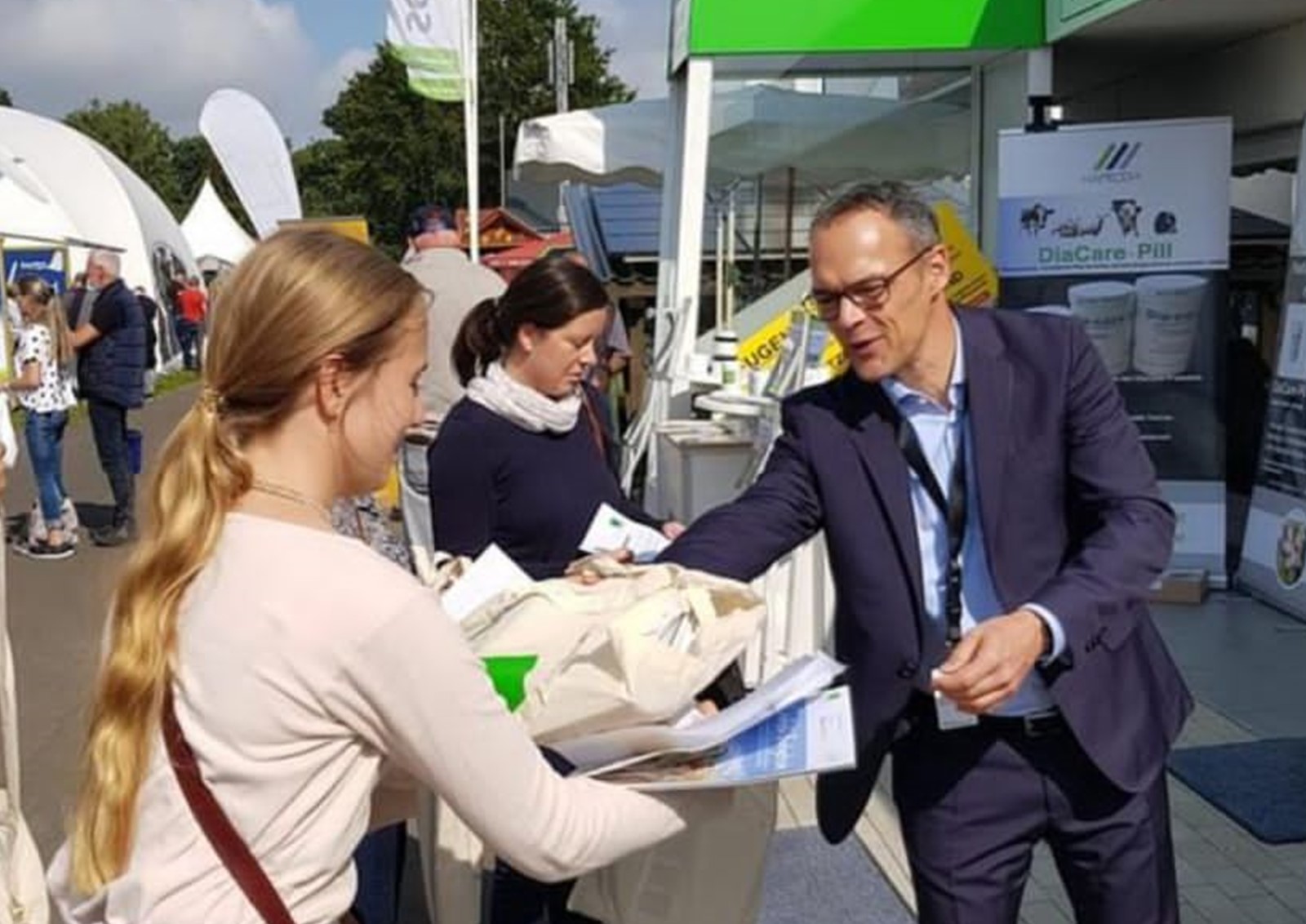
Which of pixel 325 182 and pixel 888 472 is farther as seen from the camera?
pixel 325 182

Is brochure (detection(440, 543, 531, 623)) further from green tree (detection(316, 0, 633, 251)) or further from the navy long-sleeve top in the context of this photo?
green tree (detection(316, 0, 633, 251))

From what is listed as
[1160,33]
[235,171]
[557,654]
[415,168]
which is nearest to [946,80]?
[1160,33]

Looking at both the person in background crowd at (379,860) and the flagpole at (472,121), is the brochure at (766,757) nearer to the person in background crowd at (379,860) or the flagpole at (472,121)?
the person in background crowd at (379,860)

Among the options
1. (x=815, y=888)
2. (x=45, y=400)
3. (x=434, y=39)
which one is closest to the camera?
(x=815, y=888)

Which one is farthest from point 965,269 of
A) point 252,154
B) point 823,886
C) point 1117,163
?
point 252,154

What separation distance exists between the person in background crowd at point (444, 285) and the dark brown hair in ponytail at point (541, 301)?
172 centimetres

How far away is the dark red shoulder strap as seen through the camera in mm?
1585

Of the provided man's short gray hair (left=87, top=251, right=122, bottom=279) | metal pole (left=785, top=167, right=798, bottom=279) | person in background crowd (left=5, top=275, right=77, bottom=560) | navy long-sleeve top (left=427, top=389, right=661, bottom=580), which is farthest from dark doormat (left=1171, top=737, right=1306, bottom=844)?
man's short gray hair (left=87, top=251, right=122, bottom=279)

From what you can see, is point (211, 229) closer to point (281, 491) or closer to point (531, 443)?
point (531, 443)

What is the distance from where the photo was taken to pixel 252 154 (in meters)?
17.2

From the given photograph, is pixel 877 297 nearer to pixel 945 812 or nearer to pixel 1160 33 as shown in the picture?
pixel 945 812

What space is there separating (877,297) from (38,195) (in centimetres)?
3106

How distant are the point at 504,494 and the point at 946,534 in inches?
50.2

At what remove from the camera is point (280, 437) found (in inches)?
66.2
